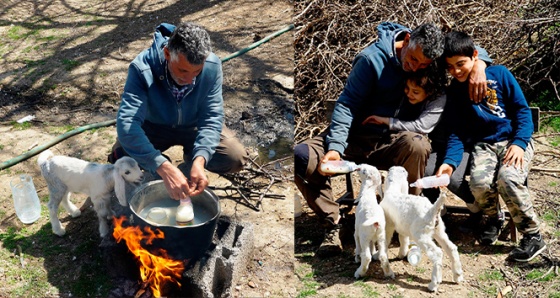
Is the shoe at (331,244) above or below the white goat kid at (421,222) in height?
below

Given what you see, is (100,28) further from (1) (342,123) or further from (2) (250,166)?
(1) (342,123)

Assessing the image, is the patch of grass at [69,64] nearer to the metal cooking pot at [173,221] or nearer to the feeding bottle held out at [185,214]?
the metal cooking pot at [173,221]

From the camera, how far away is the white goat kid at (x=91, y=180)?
385 cm

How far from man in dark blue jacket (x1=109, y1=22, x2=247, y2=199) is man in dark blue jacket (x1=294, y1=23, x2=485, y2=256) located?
69cm

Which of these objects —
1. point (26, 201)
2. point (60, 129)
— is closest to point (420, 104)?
point (26, 201)

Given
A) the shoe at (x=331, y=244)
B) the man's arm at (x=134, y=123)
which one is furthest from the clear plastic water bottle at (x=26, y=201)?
the shoe at (x=331, y=244)

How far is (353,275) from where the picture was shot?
3.95 m

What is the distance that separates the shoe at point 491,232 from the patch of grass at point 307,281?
120 centimetres

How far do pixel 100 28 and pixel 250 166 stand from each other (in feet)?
11.1

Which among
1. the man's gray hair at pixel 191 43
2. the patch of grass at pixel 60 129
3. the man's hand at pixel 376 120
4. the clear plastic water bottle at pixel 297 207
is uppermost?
the man's gray hair at pixel 191 43

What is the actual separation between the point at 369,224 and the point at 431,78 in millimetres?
1128

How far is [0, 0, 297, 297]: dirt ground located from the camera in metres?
4.06

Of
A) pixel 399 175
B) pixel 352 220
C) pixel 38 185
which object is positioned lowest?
pixel 38 185

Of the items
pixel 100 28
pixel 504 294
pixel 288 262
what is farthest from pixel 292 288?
pixel 100 28
